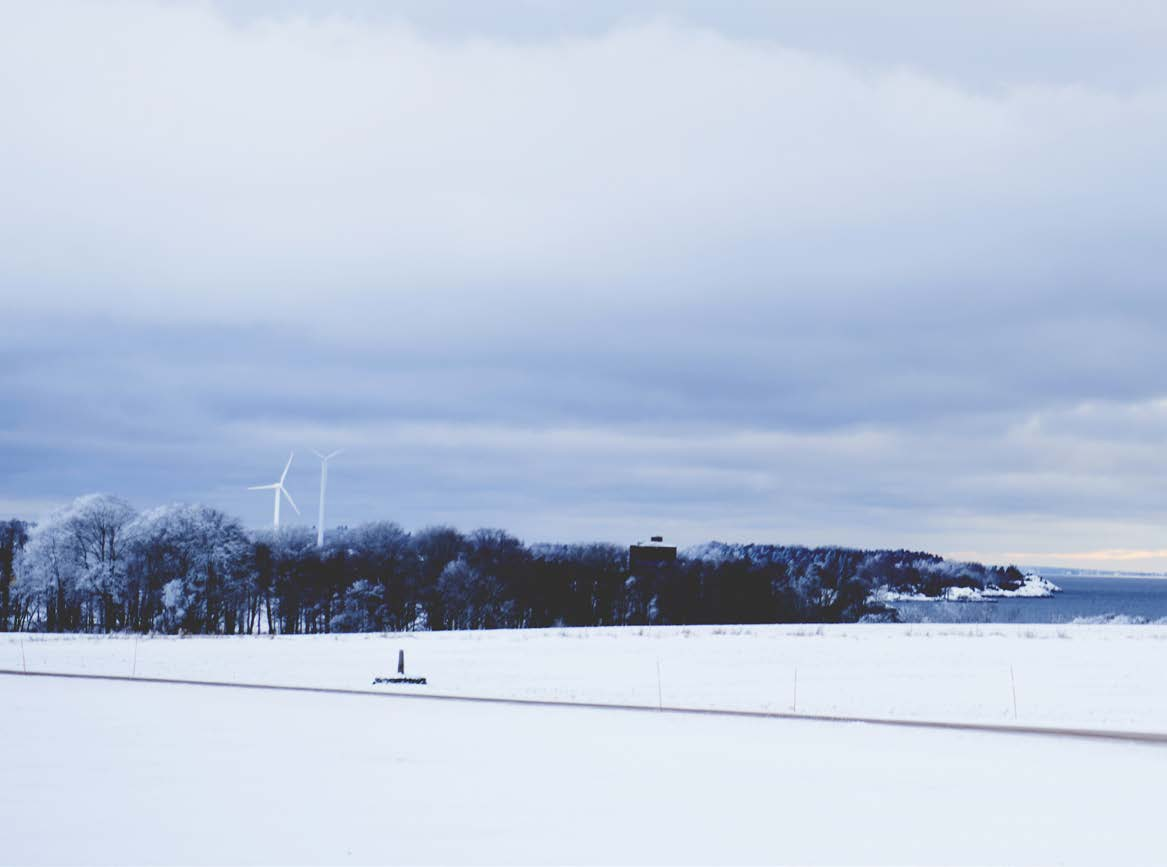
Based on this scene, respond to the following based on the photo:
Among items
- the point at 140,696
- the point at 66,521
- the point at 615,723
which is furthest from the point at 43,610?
the point at 615,723

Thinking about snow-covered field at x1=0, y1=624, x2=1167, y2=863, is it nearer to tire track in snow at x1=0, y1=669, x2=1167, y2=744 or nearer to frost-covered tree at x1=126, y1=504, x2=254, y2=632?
tire track in snow at x1=0, y1=669, x2=1167, y2=744

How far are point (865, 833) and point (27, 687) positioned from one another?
30308 mm

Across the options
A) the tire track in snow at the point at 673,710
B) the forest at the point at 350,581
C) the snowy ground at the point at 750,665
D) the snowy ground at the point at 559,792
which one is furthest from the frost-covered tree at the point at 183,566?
the snowy ground at the point at 559,792

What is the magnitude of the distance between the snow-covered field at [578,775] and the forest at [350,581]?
6645cm

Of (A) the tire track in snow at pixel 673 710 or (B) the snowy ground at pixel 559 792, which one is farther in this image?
(A) the tire track in snow at pixel 673 710

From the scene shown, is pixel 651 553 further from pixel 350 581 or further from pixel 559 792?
pixel 559 792

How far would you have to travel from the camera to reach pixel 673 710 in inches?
1281

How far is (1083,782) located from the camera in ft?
67.2

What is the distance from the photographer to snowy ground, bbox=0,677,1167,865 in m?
16.0

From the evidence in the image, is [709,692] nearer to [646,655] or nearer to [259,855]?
[646,655]

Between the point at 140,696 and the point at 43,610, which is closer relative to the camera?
the point at 140,696

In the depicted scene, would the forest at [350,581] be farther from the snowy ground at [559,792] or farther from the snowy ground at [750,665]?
the snowy ground at [559,792]

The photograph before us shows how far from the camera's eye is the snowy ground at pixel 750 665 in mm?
35344

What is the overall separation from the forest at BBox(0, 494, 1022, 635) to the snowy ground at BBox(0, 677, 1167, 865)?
79330 mm
